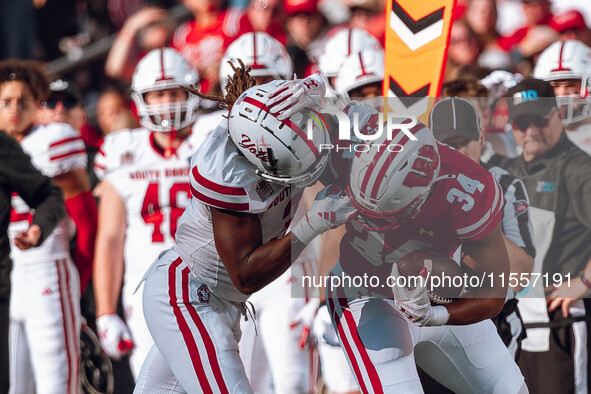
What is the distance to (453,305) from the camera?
143 inches

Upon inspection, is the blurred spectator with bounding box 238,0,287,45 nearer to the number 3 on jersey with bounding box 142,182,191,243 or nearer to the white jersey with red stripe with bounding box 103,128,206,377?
the white jersey with red stripe with bounding box 103,128,206,377

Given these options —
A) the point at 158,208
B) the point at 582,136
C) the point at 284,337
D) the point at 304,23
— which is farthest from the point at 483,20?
the point at 284,337

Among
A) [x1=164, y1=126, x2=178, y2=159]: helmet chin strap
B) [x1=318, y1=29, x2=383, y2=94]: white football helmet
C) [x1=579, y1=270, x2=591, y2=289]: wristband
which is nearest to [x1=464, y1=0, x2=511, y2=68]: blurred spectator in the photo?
[x1=318, y1=29, x2=383, y2=94]: white football helmet

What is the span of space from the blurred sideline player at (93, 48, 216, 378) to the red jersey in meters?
1.53

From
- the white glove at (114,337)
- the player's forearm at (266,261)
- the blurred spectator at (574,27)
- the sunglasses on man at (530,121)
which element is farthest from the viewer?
the blurred spectator at (574,27)

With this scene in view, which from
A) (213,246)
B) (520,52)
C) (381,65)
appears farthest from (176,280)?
(520,52)

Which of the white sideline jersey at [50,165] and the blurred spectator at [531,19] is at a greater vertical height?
the blurred spectator at [531,19]

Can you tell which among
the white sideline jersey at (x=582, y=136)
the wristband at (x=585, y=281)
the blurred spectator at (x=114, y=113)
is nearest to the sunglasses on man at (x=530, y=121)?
the white sideline jersey at (x=582, y=136)

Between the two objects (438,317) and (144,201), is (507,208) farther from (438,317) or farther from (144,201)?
(144,201)

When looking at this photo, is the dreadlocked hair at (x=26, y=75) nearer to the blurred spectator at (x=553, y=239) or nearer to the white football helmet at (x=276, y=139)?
the blurred spectator at (x=553, y=239)

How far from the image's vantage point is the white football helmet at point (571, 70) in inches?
209

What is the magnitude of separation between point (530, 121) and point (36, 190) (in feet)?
7.94

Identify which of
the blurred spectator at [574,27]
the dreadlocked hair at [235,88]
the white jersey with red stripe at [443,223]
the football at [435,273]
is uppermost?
the blurred spectator at [574,27]

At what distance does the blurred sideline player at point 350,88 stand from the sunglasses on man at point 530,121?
3.32 ft
